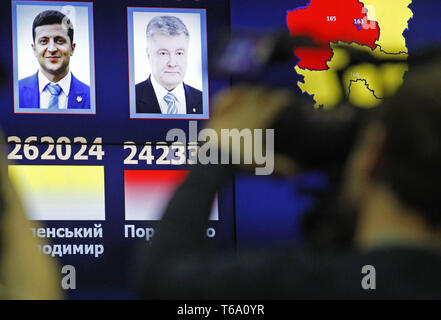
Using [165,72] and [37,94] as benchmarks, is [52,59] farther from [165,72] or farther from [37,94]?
[165,72]

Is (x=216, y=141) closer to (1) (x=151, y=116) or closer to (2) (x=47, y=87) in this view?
(1) (x=151, y=116)

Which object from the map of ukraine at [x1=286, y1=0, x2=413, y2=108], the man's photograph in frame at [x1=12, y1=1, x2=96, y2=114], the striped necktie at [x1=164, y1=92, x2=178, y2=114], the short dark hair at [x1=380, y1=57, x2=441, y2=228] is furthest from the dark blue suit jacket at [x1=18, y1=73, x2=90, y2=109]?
the short dark hair at [x1=380, y1=57, x2=441, y2=228]

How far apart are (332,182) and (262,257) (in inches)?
14.1

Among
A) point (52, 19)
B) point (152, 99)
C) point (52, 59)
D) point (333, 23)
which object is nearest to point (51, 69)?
point (52, 59)

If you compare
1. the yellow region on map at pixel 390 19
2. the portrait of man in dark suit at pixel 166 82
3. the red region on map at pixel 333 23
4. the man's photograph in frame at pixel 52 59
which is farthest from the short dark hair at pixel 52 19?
the yellow region on map at pixel 390 19

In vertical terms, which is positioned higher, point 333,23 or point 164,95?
point 333,23

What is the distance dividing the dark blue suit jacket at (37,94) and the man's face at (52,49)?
0.05 m

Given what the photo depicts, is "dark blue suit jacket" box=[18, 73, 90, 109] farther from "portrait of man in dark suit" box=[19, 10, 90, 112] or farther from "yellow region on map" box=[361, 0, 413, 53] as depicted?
"yellow region on map" box=[361, 0, 413, 53]

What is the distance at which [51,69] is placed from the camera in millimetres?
1607

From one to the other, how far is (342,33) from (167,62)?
561mm

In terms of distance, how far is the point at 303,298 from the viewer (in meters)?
1.10

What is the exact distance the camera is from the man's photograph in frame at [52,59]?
5.25 feet

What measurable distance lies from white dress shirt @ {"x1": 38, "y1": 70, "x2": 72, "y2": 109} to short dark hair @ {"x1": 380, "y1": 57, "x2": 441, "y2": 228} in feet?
3.07

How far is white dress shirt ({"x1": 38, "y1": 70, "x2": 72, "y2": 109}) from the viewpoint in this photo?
161 centimetres
